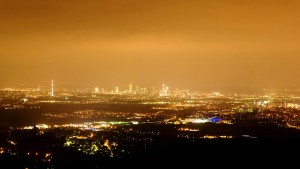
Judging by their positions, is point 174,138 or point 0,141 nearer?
point 0,141

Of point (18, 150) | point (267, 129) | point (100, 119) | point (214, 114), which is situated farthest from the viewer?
point (214, 114)

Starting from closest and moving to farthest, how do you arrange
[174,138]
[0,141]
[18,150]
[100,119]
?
[18,150] → [0,141] → [174,138] → [100,119]

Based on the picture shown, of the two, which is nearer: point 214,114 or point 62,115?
point 62,115

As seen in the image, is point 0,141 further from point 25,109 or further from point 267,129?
point 25,109

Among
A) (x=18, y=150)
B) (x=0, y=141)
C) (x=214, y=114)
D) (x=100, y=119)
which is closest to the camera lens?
(x=18, y=150)

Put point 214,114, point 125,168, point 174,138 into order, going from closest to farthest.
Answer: point 125,168 → point 174,138 → point 214,114

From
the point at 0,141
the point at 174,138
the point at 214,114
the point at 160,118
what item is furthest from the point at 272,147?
the point at 214,114

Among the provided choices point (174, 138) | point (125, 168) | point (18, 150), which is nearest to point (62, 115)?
point (174, 138)

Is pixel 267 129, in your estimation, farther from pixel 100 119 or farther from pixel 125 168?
pixel 125 168

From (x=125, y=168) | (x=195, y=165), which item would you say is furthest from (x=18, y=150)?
(x=195, y=165)
